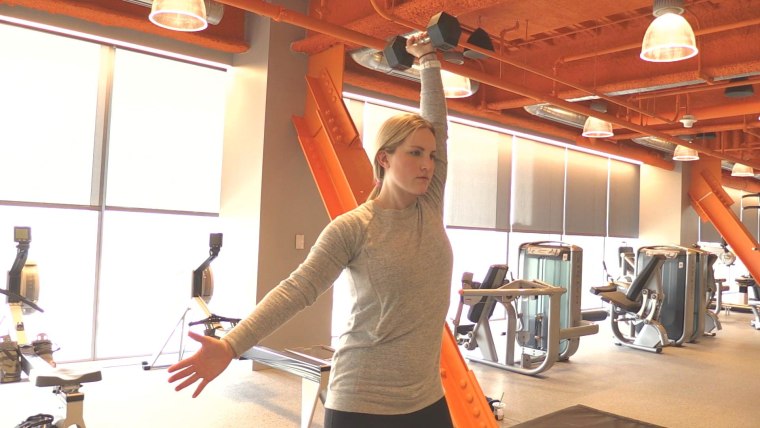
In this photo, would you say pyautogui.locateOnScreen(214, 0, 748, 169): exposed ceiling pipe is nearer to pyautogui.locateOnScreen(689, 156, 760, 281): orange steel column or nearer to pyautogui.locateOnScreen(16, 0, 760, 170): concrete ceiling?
pyautogui.locateOnScreen(16, 0, 760, 170): concrete ceiling

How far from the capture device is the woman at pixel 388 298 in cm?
130

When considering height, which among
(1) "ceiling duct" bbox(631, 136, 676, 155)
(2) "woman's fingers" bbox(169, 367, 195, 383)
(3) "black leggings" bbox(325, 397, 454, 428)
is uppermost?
(1) "ceiling duct" bbox(631, 136, 676, 155)

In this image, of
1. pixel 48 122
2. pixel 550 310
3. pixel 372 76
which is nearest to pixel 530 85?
pixel 372 76

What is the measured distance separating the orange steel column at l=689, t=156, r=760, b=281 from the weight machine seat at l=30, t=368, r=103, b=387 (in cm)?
985

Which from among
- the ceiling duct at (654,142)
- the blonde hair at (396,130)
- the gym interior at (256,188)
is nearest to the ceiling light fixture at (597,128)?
the gym interior at (256,188)

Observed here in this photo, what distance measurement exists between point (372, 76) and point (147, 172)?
8.34ft

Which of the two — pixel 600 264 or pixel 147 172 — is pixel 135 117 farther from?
pixel 600 264

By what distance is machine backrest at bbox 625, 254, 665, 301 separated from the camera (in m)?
7.41

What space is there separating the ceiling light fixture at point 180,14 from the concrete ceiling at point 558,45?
0.43 m

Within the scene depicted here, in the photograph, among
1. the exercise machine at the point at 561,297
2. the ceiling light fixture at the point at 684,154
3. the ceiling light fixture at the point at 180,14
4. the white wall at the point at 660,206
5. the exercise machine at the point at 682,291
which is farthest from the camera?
the white wall at the point at 660,206

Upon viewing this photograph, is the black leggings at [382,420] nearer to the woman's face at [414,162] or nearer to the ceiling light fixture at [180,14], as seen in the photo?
the woman's face at [414,162]

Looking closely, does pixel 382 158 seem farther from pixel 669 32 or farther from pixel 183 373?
pixel 669 32

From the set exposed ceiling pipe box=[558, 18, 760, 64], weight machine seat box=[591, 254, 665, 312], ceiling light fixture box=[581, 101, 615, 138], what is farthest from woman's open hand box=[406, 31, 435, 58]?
weight machine seat box=[591, 254, 665, 312]

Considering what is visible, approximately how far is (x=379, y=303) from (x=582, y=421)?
2.17 metres
